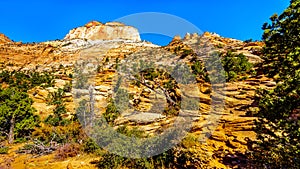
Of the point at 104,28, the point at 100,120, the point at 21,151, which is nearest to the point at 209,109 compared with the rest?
the point at 100,120

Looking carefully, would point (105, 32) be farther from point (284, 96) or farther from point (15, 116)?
point (284, 96)

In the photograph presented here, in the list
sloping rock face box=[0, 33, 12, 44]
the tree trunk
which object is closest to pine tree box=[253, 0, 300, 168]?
the tree trunk

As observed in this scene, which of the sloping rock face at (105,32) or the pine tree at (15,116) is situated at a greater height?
the sloping rock face at (105,32)

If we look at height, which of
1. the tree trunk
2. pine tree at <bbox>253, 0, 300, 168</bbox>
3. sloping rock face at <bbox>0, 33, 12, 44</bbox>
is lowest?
the tree trunk

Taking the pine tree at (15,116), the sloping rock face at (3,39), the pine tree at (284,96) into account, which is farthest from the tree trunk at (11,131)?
the sloping rock face at (3,39)

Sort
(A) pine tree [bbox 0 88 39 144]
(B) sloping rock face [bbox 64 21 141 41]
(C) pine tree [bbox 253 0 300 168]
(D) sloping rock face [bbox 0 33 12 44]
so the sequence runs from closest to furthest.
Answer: (C) pine tree [bbox 253 0 300 168] < (A) pine tree [bbox 0 88 39 144] < (D) sloping rock face [bbox 0 33 12 44] < (B) sloping rock face [bbox 64 21 141 41]

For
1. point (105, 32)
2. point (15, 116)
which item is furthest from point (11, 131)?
point (105, 32)

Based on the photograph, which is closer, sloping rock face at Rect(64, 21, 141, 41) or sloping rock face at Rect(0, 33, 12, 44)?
sloping rock face at Rect(0, 33, 12, 44)

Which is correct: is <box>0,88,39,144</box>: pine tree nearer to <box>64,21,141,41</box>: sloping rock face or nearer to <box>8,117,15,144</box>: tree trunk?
<box>8,117,15,144</box>: tree trunk

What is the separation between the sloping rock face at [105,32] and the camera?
374 ft

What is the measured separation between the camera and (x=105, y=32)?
4737 inches

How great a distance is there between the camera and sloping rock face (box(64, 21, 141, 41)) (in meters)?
114

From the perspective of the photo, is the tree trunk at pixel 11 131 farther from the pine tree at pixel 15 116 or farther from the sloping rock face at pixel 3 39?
the sloping rock face at pixel 3 39

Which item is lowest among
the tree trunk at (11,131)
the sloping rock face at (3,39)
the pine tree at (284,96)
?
the tree trunk at (11,131)
